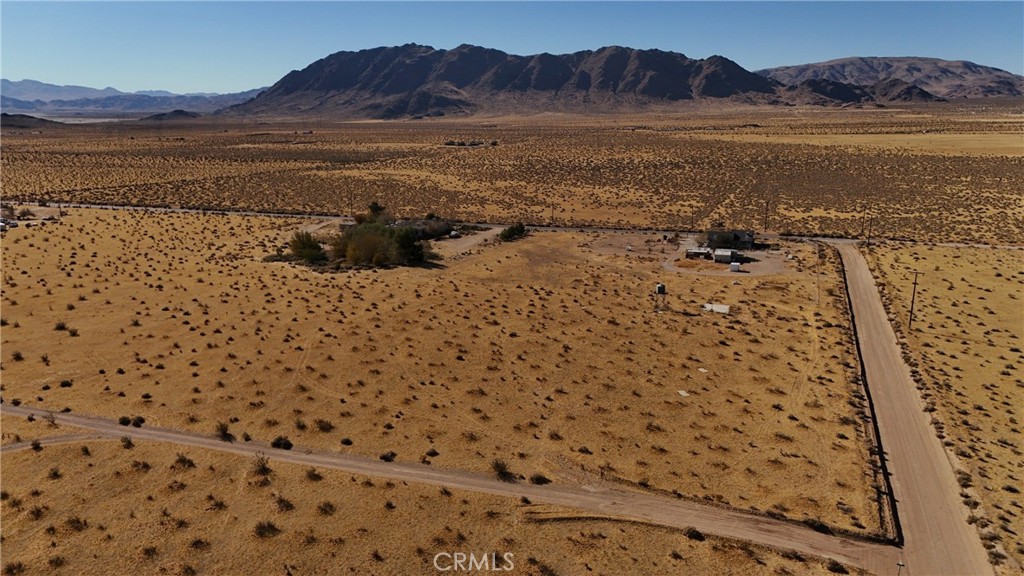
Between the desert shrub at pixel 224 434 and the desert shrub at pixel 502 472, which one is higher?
the desert shrub at pixel 224 434

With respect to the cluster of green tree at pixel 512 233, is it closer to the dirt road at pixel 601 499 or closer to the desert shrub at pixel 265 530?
the dirt road at pixel 601 499

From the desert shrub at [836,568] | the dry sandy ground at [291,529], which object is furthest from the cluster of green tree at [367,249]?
the desert shrub at [836,568]

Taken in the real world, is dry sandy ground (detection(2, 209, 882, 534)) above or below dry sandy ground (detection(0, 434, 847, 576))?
above

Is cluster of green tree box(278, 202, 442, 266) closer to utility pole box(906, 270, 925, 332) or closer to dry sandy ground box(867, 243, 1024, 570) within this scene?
utility pole box(906, 270, 925, 332)

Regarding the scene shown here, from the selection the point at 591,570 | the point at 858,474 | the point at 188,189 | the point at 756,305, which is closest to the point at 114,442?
the point at 591,570

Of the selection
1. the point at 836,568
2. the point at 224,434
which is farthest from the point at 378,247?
the point at 836,568

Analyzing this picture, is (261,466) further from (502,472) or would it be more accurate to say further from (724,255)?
(724,255)

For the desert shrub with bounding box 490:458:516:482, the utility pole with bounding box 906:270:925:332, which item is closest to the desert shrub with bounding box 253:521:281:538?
the desert shrub with bounding box 490:458:516:482
